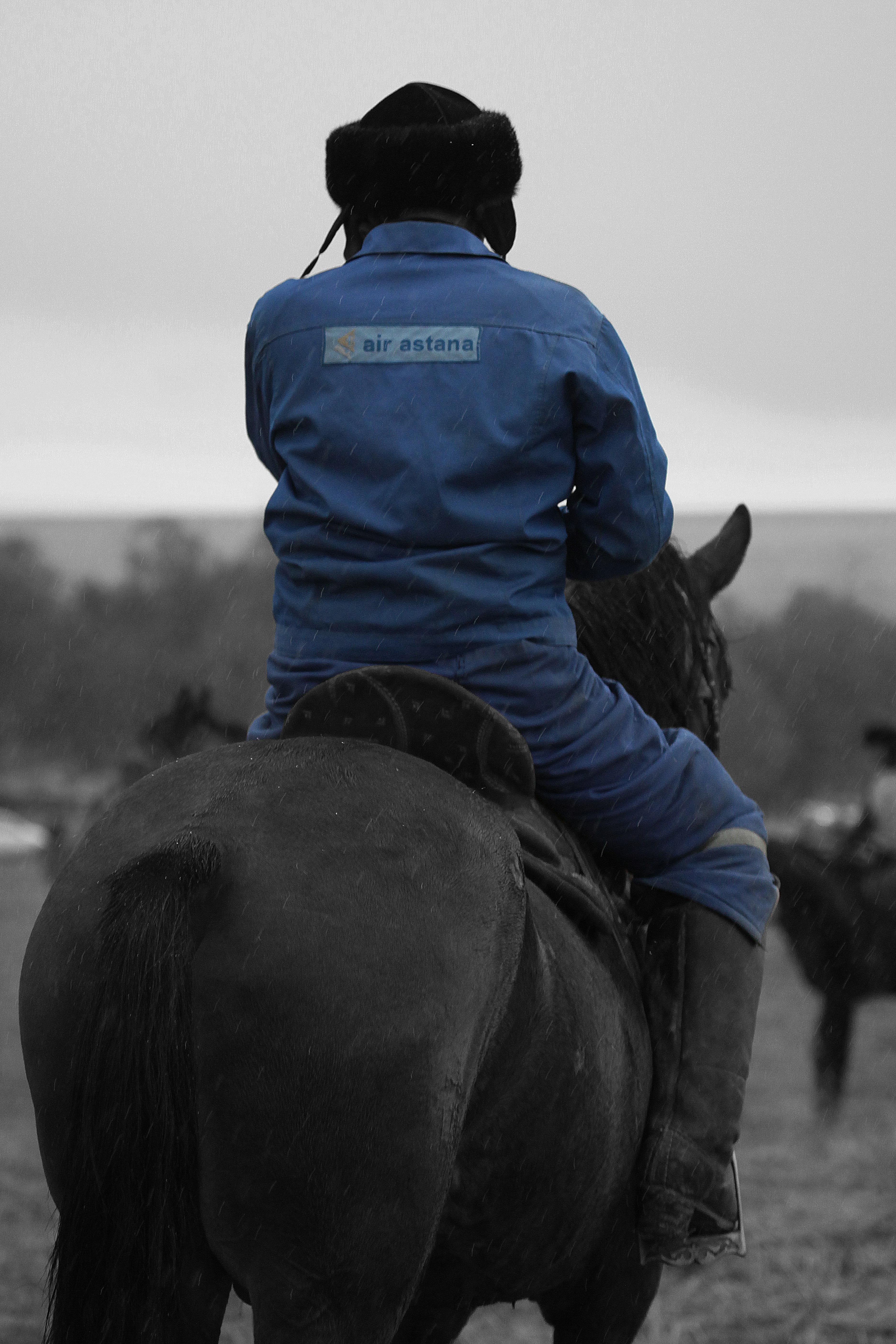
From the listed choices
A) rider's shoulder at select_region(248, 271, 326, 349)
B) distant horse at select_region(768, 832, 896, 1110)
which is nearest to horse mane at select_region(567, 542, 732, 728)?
rider's shoulder at select_region(248, 271, 326, 349)

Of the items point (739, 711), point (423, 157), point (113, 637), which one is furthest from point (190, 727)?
point (113, 637)

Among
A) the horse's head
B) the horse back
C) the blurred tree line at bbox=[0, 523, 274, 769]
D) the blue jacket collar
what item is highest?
the blue jacket collar

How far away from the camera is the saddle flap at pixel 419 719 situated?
2.23 meters

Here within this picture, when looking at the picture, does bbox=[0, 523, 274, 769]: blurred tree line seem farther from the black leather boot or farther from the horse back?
the horse back

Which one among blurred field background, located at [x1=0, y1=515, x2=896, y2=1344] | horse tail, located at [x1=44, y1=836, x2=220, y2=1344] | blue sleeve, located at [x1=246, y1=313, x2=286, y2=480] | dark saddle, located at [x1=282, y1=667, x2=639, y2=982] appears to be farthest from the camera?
blurred field background, located at [x1=0, y1=515, x2=896, y2=1344]

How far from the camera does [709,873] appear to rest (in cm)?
257

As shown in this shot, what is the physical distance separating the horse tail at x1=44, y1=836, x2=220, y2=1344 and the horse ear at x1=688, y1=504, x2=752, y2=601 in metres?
1.89

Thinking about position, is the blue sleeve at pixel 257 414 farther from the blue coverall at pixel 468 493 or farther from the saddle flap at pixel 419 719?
the saddle flap at pixel 419 719

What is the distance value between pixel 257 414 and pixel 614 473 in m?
0.74

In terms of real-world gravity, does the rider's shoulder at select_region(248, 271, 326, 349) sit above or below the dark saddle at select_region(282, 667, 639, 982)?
above

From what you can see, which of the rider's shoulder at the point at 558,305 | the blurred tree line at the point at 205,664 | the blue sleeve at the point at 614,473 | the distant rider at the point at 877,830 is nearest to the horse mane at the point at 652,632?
the blue sleeve at the point at 614,473

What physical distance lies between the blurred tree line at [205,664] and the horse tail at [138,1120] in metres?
16.9

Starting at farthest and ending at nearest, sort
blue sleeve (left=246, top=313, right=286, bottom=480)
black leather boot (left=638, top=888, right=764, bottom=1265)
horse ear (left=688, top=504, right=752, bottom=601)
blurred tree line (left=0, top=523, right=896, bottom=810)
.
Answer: blurred tree line (left=0, top=523, right=896, bottom=810)
horse ear (left=688, top=504, right=752, bottom=601)
blue sleeve (left=246, top=313, right=286, bottom=480)
black leather boot (left=638, top=888, right=764, bottom=1265)

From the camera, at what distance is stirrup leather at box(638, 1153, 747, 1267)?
2498 millimetres
